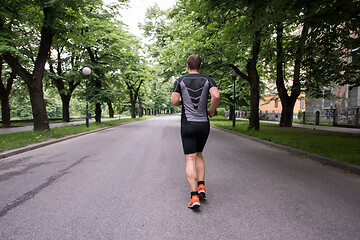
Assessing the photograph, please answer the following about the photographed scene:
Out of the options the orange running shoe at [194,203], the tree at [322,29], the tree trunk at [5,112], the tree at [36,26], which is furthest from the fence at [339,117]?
the tree trunk at [5,112]

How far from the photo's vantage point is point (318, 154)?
241 inches

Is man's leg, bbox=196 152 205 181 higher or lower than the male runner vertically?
lower

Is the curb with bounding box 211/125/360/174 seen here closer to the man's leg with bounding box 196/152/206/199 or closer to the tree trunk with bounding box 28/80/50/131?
the man's leg with bounding box 196/152/206/199

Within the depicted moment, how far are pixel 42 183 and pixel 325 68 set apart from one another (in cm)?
1202

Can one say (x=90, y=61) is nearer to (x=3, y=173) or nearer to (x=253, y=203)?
(x=3, y=173)

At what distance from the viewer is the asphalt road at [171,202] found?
2.36 m

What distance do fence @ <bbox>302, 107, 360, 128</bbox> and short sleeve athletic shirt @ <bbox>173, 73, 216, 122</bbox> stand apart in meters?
17.8

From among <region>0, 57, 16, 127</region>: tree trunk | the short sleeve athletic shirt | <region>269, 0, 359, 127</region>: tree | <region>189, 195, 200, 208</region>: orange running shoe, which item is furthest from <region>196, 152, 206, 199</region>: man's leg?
<region>0, 57, 16, 127</region>: tree trunk

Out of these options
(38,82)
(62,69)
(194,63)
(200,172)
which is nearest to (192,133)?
(200,172)

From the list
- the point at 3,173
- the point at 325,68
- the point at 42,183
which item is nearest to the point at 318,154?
the point at 325,68

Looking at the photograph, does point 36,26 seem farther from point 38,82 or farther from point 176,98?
point 176,98

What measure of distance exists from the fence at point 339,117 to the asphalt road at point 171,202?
→ 46.9ft

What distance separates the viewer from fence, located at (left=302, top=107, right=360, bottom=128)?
1590cm

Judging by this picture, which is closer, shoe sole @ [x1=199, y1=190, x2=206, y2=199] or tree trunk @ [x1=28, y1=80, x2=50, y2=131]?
shoe sole @ [x1=199, y1=190, x2=206, y2=199]
